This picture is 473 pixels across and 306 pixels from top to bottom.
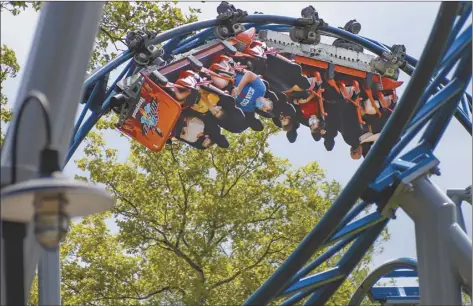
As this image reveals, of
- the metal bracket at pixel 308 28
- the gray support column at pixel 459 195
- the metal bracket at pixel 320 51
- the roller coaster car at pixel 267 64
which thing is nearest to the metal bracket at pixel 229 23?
the roller coaster car at pixel 267 64

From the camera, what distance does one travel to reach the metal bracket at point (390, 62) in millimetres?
10578

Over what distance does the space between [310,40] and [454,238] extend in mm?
4961

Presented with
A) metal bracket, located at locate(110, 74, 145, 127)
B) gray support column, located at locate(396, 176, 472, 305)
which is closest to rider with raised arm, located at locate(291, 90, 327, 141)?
metal bracket, located at locate(110, 74, 145, 127)

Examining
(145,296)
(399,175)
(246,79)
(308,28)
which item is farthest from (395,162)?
(145,296)

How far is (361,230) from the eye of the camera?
6531 millimetres

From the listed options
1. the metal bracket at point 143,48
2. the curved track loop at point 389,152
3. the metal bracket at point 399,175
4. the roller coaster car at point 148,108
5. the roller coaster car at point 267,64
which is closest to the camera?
the curved track loop at point 389,152

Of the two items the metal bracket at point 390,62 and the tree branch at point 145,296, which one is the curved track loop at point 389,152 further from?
the tree branch at point 145,296

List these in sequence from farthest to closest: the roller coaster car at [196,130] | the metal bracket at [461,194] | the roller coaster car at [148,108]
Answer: the roller coaster car at [196,130]
the roller coaster car at [148,108]
the metal bracket at [461,194]

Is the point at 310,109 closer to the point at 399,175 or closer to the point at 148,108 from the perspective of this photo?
the point at 148,108

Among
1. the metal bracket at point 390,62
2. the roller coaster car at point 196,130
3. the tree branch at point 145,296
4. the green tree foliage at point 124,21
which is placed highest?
the green tree foliage at point 124,21

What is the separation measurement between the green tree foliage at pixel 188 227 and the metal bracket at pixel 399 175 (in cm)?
927

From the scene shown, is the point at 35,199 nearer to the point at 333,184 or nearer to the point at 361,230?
the point at 361,230

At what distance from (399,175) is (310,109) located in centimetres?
448

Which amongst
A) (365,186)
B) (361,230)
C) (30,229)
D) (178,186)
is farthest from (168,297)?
(30,229)
